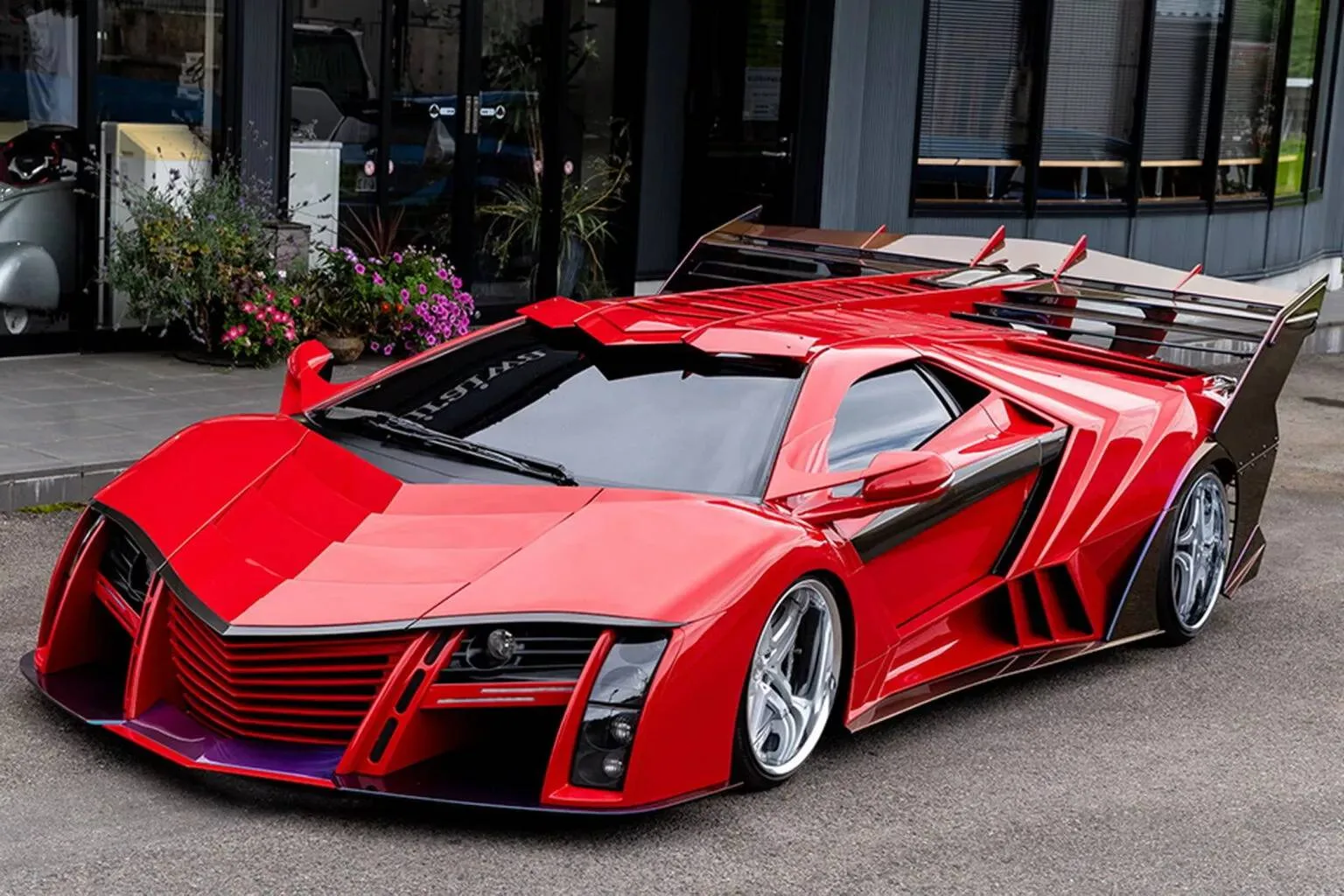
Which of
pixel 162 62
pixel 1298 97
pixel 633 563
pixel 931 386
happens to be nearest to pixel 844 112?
pixel 162 62

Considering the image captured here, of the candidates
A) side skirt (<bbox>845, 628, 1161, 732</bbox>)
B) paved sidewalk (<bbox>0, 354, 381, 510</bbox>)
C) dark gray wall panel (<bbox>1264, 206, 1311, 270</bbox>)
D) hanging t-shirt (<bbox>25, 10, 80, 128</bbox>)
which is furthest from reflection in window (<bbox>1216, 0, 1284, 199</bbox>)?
side skirt (<bbox>845, 628, 1161, 732</bbox>)

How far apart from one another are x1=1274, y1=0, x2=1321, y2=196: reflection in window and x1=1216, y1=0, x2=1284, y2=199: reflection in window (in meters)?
0.26

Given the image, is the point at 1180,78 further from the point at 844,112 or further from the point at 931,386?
the point at 931,386

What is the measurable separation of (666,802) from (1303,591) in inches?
168

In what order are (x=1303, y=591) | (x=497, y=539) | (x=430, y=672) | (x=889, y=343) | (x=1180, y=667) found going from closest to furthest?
(x=430, y=672)
(x=497, y=539)
(x=889, y=343)
(x=1180, y=667)
(x=1303, y=591)

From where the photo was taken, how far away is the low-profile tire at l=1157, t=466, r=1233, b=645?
22.5 ft

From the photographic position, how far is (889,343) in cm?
610

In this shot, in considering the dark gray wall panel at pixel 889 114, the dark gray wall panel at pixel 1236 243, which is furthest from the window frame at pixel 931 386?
the dark gray wall panel at pixel 1236 243

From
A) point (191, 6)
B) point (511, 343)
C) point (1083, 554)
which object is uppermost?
point (191, 6)

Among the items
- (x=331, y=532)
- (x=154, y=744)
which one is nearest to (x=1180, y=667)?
(x=331, y=532)

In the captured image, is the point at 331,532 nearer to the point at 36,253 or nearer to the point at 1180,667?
the point at 1180,667

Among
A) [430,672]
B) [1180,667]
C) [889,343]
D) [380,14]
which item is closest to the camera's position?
[430,672]

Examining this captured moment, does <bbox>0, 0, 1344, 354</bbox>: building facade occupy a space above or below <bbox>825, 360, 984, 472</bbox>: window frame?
above

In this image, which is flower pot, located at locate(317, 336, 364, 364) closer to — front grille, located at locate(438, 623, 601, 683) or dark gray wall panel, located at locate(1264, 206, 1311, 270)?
front grille, located at locate(438, 623, 601, 683)
